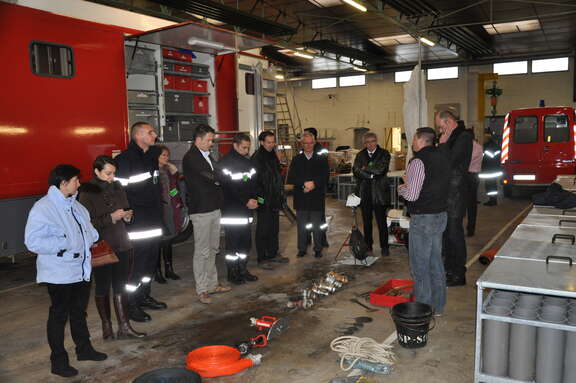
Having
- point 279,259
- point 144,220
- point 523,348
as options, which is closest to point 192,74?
point 279,259

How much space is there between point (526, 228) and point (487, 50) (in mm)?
17875

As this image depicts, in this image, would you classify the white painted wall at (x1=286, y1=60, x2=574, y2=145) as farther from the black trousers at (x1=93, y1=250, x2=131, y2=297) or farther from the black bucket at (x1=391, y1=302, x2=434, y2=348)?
the black trousers at (x1=93, y1=250, x2=131, y2=297)

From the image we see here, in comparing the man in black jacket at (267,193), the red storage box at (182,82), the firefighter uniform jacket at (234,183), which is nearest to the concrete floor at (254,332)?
the man in black jacket at (267,193)

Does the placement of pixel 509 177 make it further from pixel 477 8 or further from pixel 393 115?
pixel 393 115

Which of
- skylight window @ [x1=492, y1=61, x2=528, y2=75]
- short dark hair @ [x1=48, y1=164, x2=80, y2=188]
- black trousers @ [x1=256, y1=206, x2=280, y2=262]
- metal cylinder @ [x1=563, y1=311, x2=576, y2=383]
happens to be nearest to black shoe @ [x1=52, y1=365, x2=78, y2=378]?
short dark hair @ [x1=48, y1=164, x2=80, y2=188]

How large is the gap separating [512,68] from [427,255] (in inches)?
807

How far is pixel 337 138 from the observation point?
26422 mm

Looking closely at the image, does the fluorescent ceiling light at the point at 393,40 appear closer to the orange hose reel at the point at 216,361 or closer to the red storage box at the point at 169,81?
the red storage box at the point at 169,81

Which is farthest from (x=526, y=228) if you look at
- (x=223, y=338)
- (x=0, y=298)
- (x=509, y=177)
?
(x=509, y=177)

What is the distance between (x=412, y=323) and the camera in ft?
13.3

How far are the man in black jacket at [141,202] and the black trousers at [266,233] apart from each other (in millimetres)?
2320

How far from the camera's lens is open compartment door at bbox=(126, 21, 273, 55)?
275 inches

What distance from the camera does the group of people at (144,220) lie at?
3693 millimetres

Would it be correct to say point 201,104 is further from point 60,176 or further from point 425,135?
point 60,176
